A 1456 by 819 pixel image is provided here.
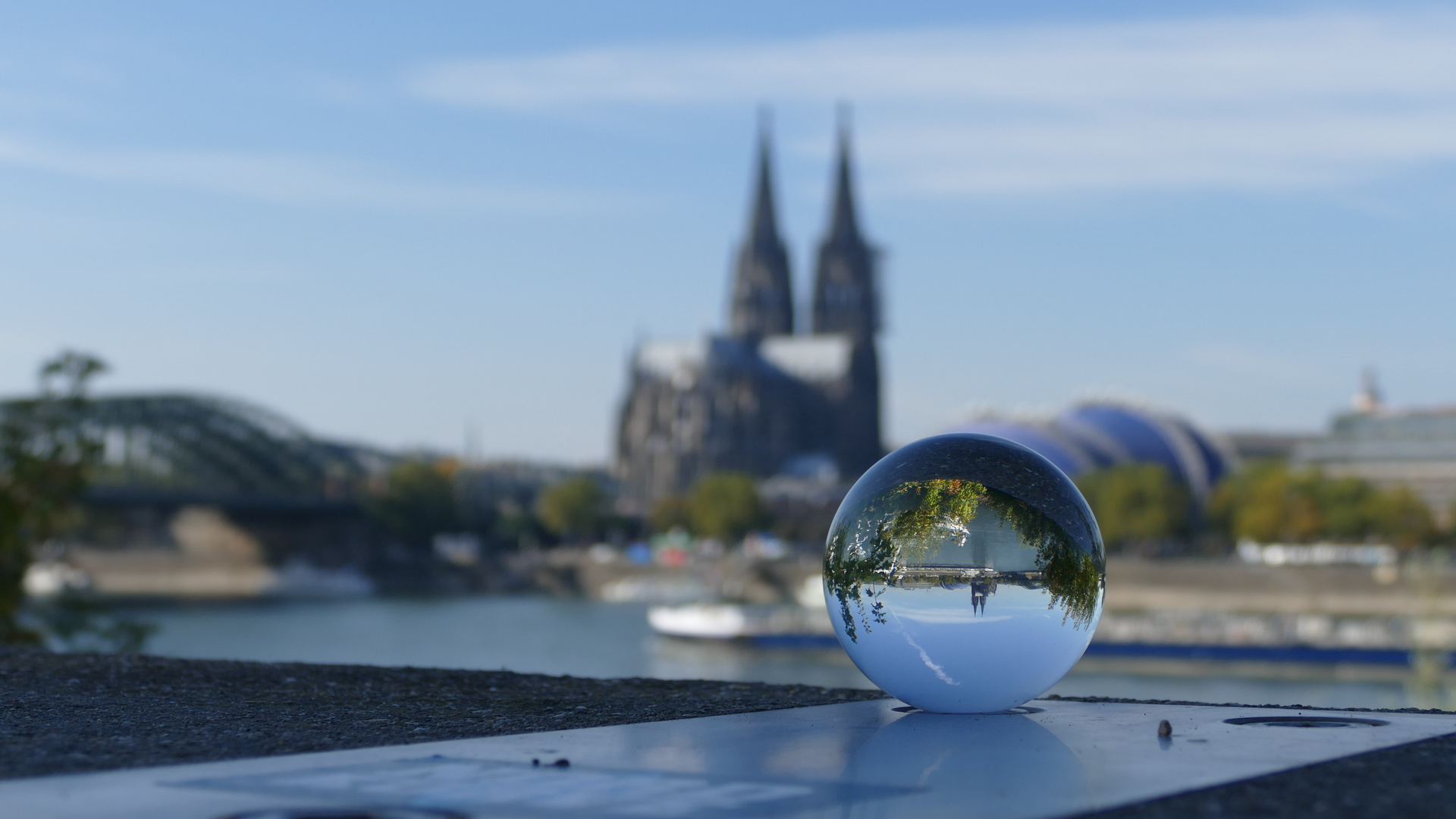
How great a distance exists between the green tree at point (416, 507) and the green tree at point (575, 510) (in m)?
6.61

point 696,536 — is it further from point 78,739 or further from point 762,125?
point 78,739

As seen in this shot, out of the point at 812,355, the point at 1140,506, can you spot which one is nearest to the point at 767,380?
the point at 812,355

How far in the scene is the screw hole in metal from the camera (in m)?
7.36

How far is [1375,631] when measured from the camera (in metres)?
46.7

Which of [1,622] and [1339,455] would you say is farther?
[1339,455]

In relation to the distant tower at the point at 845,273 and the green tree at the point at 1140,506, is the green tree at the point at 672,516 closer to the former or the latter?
the green tree at the point at 1140,506

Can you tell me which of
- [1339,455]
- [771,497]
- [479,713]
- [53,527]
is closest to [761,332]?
[771,497]

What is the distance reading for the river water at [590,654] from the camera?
4009 centimetres

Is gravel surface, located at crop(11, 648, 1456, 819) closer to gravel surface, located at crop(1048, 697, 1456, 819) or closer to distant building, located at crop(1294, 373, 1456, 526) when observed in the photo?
gravel surface, located at crop(1048, 697, 1456, 819)

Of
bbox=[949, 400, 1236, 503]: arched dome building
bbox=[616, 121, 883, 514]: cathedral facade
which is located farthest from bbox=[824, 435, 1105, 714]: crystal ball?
bbox=[616, 121, 883, 514]: cathedral facade

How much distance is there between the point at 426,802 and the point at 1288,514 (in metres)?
81.9

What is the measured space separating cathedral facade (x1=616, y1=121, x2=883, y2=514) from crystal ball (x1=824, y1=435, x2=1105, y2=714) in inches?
4331

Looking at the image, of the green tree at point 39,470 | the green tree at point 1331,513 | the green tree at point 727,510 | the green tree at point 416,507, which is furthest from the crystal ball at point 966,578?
the green tree at point 727,510

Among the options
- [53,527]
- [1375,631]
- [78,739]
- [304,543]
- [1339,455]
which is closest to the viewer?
[78,739]
